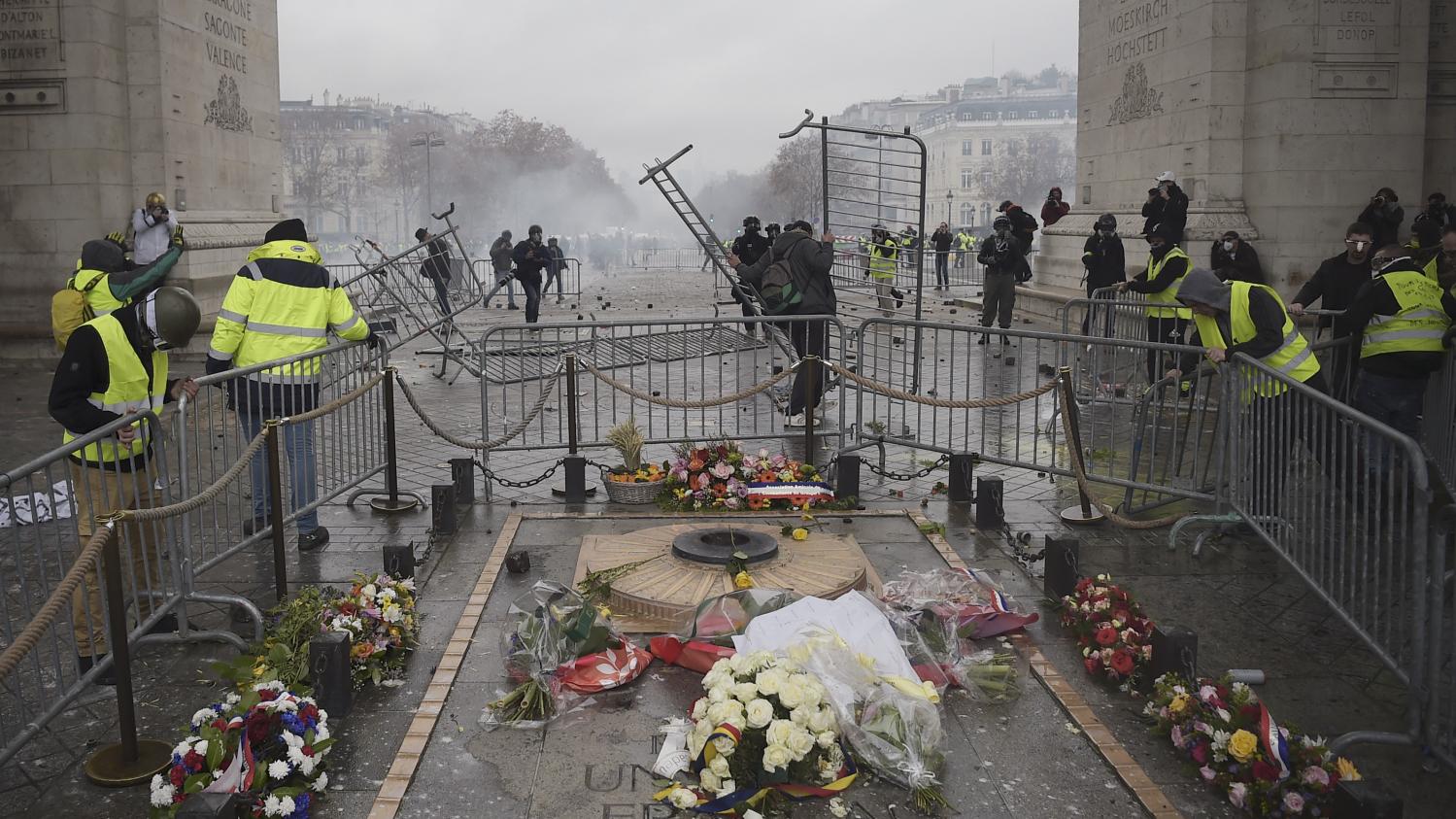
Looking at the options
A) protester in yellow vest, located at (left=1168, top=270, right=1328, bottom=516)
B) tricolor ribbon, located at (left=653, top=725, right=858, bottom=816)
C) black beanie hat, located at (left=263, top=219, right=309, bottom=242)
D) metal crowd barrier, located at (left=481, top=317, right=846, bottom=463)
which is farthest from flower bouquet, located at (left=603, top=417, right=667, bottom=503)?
tricolor ribbon, located at (left=653, top=725, right=858, bottom=816)

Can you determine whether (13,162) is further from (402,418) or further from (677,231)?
(677,231)

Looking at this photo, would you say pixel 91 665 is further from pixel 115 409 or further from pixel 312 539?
pixel 312 539

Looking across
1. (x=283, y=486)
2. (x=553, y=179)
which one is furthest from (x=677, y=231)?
(x=283, y=486)

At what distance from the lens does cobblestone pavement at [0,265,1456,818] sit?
4.78m

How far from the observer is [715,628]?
5.80 meters

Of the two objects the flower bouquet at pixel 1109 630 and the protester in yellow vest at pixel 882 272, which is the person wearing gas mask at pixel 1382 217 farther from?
the flower bouquet at pixel 1109 630

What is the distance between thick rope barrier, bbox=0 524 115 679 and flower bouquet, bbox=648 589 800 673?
246cm

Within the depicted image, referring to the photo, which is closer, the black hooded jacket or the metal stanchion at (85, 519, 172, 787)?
the metal stanchion at (85, 519, 172, 787)

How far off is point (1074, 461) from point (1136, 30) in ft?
39.4

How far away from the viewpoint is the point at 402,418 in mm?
12523

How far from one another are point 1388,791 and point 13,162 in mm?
17126

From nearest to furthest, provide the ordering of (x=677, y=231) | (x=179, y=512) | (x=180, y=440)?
1. (x=179, y=512)
2. (x=180, y=440)
3. (x=677, y=231)

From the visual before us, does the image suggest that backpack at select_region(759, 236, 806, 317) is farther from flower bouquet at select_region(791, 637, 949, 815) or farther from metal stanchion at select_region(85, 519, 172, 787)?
metal stanchion at select_region(85, 519, 172, 787)

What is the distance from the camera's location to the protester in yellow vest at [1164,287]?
448 inches
